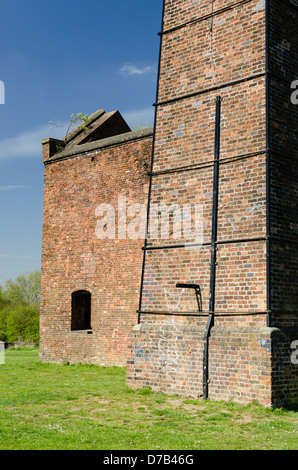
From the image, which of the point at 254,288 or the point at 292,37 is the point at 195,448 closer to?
the point at 254,288

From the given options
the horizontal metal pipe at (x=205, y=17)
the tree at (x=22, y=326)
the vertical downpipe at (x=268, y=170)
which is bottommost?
the tree at (x=22, y=326)

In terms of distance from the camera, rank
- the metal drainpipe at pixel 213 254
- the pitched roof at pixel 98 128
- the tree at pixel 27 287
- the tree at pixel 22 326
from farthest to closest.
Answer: the tree at pixel 27 287 < the tree at pixel 22 326 < the pitched roof at pixel 98 128 < the metal drainpipe at pixel 213 254

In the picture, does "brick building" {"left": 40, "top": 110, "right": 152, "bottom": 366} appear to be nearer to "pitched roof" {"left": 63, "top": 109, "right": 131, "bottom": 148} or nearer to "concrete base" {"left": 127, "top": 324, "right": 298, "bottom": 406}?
"pitched roof" {"left": 63, "top": 109, "right": 131, "bottom": 148}

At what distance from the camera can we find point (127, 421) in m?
7.66

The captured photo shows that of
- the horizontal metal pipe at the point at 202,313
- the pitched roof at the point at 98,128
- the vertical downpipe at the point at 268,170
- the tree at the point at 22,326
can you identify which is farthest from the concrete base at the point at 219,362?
the tree at the point at 22,326

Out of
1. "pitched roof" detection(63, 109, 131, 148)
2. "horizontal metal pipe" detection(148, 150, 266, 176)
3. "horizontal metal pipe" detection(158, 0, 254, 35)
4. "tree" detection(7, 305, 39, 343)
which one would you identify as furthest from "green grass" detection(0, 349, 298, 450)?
"tree" detection(7, 305, 39, 343)

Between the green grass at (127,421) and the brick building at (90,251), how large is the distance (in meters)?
4.34

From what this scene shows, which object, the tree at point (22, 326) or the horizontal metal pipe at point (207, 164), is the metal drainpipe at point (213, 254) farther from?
the tree at point (22, 326)

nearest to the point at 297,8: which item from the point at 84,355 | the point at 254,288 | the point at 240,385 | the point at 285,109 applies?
the point at 285,109

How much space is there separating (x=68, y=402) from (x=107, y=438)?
9.14ft

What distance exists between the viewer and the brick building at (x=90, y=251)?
15258 mm

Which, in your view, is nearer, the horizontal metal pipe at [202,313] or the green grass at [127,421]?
the green grass at [127,421]

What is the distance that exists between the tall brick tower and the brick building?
4.16m
